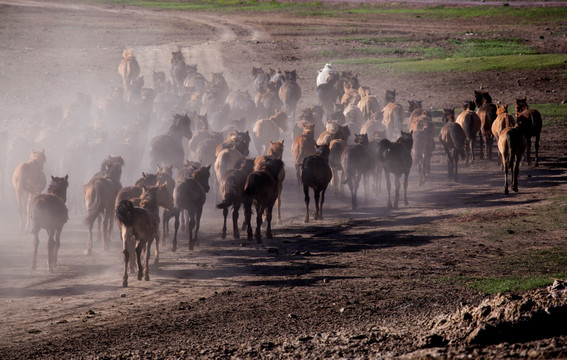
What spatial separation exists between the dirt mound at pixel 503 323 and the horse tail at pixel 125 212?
5642 millimetres

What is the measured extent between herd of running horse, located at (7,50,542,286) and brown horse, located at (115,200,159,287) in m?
0.02

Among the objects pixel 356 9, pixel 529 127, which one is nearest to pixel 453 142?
pixel 529 127

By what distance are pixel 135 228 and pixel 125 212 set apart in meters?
0.37

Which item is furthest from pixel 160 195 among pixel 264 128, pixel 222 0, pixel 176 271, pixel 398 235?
pixel 222 0

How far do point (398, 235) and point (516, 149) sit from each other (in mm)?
5852

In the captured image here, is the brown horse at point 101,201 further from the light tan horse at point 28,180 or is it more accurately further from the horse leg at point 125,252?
the horse leg at point 125,252

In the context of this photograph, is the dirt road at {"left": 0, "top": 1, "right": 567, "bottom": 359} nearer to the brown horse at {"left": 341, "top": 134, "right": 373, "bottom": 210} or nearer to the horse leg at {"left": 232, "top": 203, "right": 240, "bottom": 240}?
the horse leg at {"left": 232, "top": 203, "right": 240, "bottom": 240}

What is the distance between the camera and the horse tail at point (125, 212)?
13.2 metres

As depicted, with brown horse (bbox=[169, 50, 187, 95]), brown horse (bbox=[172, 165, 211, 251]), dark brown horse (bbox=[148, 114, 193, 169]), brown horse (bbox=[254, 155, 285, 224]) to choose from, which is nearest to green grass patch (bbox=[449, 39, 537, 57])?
brown horse (bbox=[169, 50, 187, 95])

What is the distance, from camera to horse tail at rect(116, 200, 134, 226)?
43.3 ft

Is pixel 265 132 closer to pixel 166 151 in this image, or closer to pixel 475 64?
pixel 166 151

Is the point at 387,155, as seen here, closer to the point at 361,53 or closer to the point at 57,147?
the point at 57,147

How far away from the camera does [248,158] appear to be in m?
18.1

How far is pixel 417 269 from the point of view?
13.7 metres
